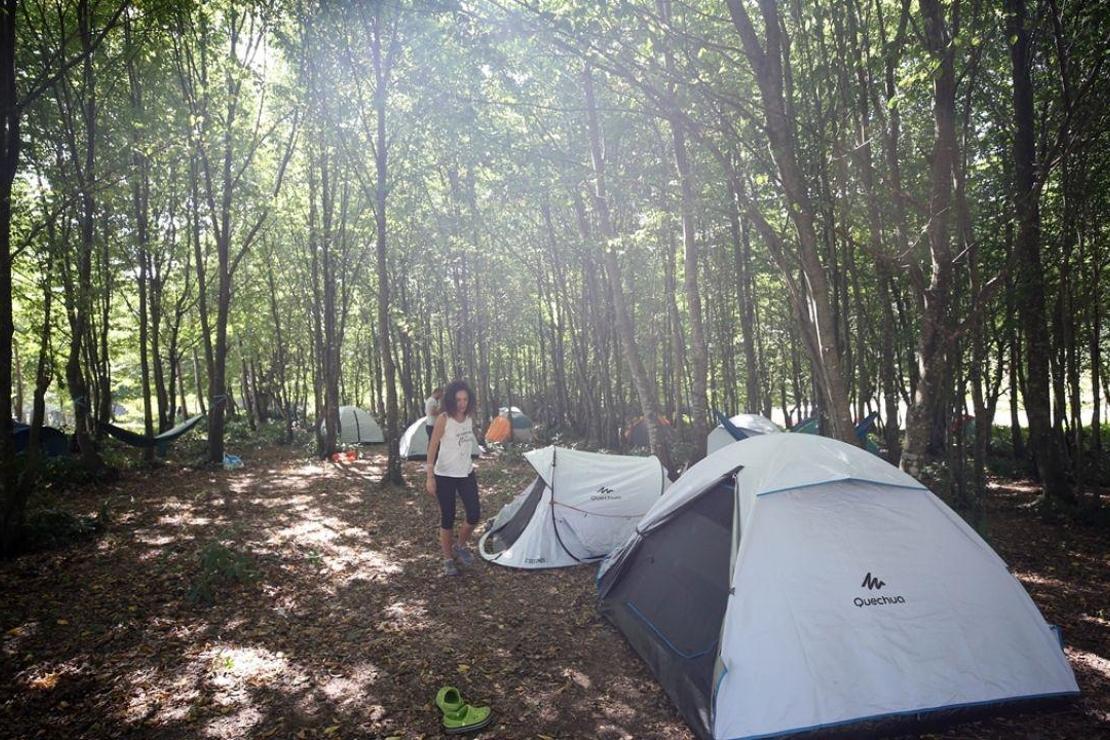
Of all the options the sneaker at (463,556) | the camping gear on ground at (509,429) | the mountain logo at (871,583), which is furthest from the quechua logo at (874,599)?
the camping gear on ground at (509,429)

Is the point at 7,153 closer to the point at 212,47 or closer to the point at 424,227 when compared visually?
the point at 212,47

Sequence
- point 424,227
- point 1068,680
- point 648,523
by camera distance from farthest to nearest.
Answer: point 424,227
point 648,523
point 1068,680

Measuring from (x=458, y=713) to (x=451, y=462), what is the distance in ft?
8.79

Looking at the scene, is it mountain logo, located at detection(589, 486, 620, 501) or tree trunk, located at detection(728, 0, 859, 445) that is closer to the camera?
tree trunk, located at detection(728, 0, 859, 445)

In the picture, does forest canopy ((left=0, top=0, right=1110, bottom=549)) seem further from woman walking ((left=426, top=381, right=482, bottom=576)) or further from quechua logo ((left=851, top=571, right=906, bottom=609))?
woman walking ((left=426, top=381, right=482, bottom=576))

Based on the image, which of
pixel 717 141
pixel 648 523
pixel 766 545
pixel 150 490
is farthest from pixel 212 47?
pixel 766 545

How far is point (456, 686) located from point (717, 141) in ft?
30.8

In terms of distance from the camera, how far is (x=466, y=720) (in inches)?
140

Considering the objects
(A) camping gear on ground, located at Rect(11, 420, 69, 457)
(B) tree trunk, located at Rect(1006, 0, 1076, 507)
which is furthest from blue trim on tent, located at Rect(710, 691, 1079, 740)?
(A) camping gear on ground, located at Rect(11, 420, 69, 457)

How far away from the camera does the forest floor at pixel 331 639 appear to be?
3592 millimetres

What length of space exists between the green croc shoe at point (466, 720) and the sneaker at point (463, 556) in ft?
9.20

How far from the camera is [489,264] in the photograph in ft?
71.4

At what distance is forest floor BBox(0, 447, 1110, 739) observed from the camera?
3.59m

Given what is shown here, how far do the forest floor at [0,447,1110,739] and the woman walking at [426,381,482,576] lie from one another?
673mm
